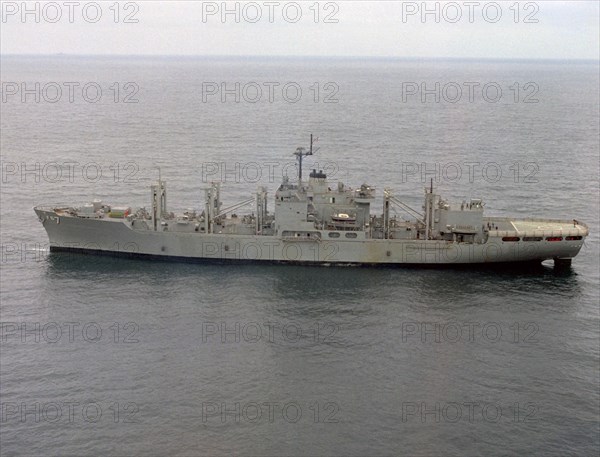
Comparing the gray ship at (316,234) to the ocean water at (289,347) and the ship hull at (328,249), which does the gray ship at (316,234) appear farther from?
the ocean water at (289,347)

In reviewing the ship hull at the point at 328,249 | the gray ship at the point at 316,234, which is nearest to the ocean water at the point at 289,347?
the ship hull at the point at 328,249

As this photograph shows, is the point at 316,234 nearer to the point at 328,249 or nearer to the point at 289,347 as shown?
the point at 328,249

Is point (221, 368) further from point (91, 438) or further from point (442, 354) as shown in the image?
point (442, 354)

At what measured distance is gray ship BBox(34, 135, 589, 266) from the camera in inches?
2274

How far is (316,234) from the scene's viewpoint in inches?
2293

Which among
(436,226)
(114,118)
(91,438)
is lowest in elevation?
(91,438)

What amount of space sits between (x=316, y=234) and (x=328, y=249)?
1461 mm

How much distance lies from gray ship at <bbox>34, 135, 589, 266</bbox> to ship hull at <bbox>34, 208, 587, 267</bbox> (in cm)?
8

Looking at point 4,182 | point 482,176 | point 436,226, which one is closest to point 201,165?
point 4,182

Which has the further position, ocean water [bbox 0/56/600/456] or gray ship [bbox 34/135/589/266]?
gray ship [bbox 34/135/589/266]

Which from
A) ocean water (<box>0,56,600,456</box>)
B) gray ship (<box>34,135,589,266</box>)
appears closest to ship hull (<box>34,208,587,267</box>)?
gray ship (<box>34,135,589,266</box>)

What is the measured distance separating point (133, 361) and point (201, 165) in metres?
52.7

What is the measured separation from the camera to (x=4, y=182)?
8288cm

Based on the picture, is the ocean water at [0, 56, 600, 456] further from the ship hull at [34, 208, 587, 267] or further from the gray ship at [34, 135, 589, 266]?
the gray ship at [34, 135, 589, 266]
